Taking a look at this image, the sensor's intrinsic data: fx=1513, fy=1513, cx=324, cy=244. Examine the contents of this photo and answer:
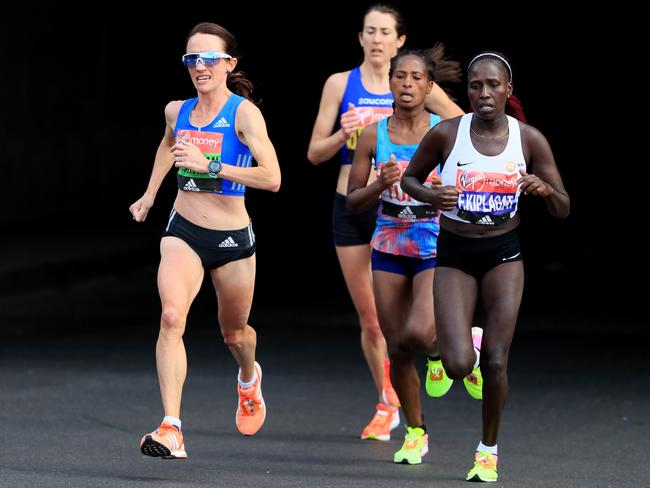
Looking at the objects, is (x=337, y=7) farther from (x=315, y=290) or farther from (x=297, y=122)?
(x=315, y=290)

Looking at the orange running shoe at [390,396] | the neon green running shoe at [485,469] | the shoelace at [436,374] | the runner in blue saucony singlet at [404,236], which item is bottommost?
the orange running shoe at [390,396]

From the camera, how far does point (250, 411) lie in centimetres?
895

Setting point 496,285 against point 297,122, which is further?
point 297,122

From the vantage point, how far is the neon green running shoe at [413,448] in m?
8.34

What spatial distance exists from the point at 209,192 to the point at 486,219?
1557 mm

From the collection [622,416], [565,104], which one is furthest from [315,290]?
[565,104]

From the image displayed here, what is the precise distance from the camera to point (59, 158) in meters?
21.5

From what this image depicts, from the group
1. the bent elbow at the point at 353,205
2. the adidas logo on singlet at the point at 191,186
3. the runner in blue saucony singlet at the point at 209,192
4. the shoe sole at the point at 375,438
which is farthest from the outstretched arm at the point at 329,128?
the shoe sole at the point at 375,438

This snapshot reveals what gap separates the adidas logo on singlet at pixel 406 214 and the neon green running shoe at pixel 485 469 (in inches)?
57.5

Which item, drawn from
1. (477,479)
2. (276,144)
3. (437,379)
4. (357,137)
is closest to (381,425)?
(437,379)

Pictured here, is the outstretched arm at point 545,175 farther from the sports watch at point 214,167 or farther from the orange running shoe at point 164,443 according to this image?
the orange running shoe at point 164,443

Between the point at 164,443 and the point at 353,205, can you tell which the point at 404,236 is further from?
the point at 164,443

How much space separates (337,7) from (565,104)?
554 centimetres

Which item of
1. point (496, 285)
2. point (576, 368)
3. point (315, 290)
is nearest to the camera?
point (496, 285)
